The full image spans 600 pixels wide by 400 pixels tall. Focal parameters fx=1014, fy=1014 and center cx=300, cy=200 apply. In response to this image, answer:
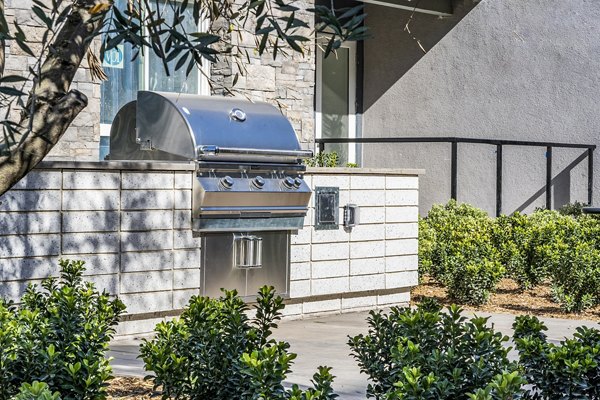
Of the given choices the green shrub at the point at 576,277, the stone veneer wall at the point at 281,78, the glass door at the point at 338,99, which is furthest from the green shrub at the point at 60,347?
the glass door at the point at 338,99

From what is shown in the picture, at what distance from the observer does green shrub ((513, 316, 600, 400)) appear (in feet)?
14.9

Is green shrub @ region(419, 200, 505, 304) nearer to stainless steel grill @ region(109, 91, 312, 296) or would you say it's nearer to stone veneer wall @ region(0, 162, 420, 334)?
stone veneer wall @ region(0, 162, 420, 334)

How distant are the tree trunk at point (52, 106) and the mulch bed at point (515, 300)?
21.2 ft

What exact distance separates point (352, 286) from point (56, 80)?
539 centimetres

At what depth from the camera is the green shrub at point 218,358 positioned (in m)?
4.28

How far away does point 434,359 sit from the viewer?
4.57m

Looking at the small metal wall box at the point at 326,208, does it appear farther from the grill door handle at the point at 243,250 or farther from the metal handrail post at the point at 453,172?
the metal handrail post at the point at 453,172

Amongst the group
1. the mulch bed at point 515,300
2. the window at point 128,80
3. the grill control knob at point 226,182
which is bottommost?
the mulch bed at point 515,300

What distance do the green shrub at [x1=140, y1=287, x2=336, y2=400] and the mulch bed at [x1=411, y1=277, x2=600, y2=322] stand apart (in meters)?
5.26

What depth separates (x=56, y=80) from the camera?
4656 millimetres

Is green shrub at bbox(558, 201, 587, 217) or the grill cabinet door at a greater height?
green shrub at bbox(558, 201, 587, 217)

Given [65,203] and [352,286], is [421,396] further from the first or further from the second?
[352,286]

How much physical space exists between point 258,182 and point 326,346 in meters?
1.50

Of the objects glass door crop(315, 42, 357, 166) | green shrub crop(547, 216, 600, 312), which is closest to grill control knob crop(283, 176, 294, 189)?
green shrub crop(547, 216, 600, 312)
